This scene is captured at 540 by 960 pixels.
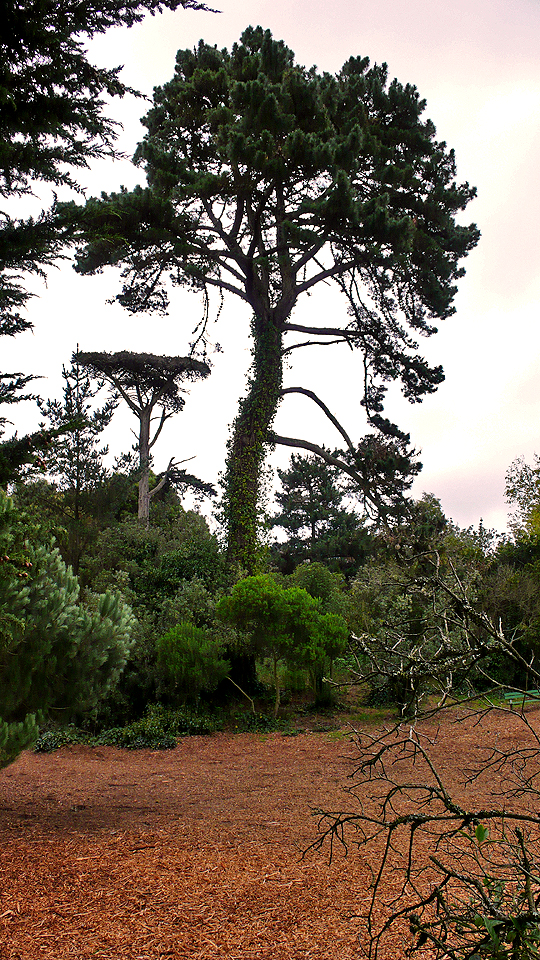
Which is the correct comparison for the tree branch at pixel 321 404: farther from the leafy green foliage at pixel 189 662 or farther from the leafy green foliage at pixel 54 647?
the leafy green foliage at pixel 54 647

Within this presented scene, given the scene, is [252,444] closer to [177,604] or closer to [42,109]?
[177,604]

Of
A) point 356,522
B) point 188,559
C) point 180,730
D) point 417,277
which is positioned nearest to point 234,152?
point 417,277

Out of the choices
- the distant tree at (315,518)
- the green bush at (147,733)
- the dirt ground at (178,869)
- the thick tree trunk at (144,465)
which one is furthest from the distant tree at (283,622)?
the distant tree at (315,518)

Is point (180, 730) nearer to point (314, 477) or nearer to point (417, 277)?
point (417, 277)

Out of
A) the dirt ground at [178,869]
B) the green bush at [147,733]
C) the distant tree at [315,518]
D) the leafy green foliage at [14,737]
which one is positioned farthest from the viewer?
the distant tree at [315,518]

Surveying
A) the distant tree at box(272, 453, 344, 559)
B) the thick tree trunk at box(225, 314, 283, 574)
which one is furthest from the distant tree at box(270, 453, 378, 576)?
the thick tree trunk at box(225, 314, 283, 574)

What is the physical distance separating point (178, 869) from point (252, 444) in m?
11.0

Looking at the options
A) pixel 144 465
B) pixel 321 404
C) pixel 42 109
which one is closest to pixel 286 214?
pixel 321 404

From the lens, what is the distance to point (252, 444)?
14.3 metres

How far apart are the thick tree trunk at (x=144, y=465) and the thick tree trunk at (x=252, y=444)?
3748 mm

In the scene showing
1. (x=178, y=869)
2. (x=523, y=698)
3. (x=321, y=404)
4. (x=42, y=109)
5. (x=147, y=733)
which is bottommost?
(x=147, y=733)

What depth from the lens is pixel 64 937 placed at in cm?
304

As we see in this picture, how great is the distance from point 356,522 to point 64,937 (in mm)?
24713

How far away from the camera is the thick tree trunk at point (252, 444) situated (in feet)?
45.1
